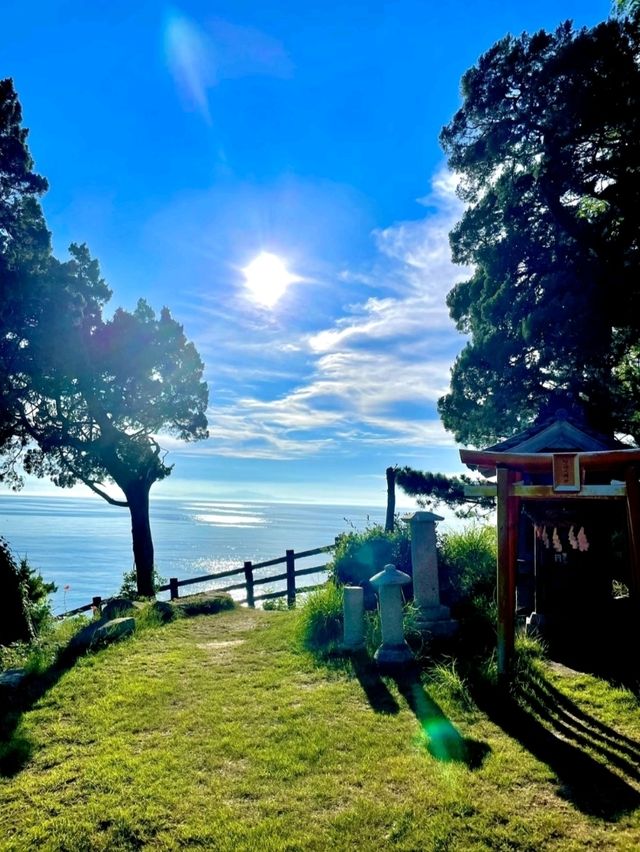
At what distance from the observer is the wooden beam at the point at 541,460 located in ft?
18.9

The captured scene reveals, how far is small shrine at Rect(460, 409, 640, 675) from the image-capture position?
21.3ft

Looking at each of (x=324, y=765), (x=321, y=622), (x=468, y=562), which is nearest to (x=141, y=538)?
(x=321, y=622)

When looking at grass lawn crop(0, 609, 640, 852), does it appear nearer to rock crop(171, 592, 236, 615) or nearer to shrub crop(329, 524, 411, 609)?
shrub crop(329, 524, 411, 609)

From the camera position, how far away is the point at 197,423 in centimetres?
2022

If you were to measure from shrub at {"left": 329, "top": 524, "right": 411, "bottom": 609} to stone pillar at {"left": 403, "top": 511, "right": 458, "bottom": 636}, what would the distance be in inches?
99.3

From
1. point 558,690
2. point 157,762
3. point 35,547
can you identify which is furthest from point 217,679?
point 35,547

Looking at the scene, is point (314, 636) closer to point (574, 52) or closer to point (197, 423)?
point (197, 423)

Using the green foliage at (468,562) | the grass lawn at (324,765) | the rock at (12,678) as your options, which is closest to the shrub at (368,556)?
the green foliage at (468,562)

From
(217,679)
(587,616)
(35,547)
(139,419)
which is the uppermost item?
(139,419)

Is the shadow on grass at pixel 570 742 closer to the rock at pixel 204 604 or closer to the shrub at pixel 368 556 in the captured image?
the shrub at pixel 368 556

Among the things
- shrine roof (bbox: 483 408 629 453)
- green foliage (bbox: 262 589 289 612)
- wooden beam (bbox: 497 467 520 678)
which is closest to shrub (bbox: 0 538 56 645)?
green foliage (bbox: 262 589 289 612)

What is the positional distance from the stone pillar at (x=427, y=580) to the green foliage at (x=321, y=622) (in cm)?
151

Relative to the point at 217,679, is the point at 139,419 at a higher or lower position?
higher

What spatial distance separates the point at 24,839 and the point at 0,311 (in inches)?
579
